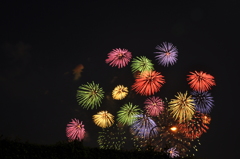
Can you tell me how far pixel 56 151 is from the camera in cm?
1174

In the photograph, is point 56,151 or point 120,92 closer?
point 56,151

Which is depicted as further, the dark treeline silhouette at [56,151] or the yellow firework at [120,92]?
the yellow firework at [120,92]

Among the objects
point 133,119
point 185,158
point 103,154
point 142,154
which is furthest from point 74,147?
point 133,119

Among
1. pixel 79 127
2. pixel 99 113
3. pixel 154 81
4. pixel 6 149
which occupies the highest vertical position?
pixel 154 81

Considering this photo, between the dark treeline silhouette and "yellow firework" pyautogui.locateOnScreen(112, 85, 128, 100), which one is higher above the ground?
"yellow firework" pyautogui.locateOnScreen(112, 85, 128, 100)

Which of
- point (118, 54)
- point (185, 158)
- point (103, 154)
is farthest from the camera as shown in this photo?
point (118, 54)

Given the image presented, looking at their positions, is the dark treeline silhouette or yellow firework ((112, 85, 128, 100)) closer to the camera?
the dark treeline silhouette

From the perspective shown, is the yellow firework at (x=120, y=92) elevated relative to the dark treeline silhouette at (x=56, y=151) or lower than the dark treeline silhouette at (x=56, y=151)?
elevated

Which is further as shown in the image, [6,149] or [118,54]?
[118,54]

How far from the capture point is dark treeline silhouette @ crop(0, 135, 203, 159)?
1064 cm

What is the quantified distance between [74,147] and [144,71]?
31.9m

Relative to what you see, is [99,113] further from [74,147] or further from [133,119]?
[74,147]

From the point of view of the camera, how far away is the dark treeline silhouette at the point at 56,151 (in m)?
10.6

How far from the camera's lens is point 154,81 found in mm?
40562
